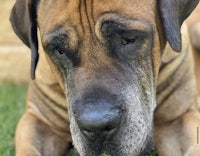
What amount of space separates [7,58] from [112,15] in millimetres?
2322

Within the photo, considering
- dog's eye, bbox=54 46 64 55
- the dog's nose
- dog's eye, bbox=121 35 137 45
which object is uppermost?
dog's eye, bbox=121 35 137 45

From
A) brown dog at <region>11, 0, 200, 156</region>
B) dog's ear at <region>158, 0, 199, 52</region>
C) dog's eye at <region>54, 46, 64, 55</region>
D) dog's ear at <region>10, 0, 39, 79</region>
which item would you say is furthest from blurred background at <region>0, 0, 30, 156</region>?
dog's ear at <region>158, 0, 199, 52</region>

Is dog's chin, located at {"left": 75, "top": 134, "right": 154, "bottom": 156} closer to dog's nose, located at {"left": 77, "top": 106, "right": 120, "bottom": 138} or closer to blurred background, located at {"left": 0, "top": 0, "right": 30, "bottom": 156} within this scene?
dog's nose, located at {"left": 77, "top": 106, "right": 120, "bottom": 138}

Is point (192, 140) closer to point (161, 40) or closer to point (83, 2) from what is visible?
point (161, 40)

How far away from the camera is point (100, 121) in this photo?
2.49 meters

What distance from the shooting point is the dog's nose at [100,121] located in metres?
2.49

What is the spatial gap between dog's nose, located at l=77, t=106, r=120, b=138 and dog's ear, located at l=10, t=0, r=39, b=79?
22.8 inches

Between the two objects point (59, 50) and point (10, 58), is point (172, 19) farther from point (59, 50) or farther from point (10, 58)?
point (10, 58)

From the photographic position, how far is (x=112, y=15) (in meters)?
2.64

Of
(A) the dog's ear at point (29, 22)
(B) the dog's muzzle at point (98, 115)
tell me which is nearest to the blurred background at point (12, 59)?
(A) the dog's ear at point (29, 22)

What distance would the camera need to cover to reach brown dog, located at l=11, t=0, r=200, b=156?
8.45ft

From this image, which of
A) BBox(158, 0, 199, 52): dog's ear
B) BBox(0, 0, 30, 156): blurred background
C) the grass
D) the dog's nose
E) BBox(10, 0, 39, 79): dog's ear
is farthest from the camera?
BBox(0, 0, 30, 156): blurred background

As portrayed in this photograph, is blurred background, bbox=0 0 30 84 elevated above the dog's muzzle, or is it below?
below

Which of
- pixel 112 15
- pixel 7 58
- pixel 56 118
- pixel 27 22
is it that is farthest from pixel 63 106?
pixel 7 58
